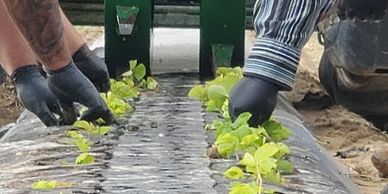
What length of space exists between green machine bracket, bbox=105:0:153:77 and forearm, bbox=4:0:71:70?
1332 millimetres

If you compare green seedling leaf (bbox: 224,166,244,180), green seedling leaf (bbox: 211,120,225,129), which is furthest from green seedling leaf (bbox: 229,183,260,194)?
A: green seedling leaf (bbox: 211,120,225,129)

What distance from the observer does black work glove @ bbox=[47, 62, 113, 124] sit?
3.23 metres

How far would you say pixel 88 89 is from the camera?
3.25 meters

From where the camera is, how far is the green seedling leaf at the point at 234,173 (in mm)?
2463

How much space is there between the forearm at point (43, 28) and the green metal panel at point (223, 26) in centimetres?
144

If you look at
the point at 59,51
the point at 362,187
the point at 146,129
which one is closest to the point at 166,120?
the point at 146,129

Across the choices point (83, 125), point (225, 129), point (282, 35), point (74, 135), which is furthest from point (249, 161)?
point (83, 125)

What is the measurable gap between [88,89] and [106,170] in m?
0.65

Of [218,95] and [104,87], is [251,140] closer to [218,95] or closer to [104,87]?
[218,95]

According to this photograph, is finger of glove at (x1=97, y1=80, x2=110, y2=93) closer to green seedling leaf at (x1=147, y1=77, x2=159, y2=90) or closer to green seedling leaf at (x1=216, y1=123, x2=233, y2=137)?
green seedling leaf at (x1=147, y1=77, x2=159, y2=90)

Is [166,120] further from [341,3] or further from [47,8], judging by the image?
[341,3]

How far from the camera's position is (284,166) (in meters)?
2.65

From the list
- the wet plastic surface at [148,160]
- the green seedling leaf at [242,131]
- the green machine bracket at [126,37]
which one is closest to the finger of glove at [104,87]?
the wet plastic surface at [148,160]

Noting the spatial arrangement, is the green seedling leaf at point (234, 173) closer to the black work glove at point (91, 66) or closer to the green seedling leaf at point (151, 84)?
the black work glove at point (91, 66)
